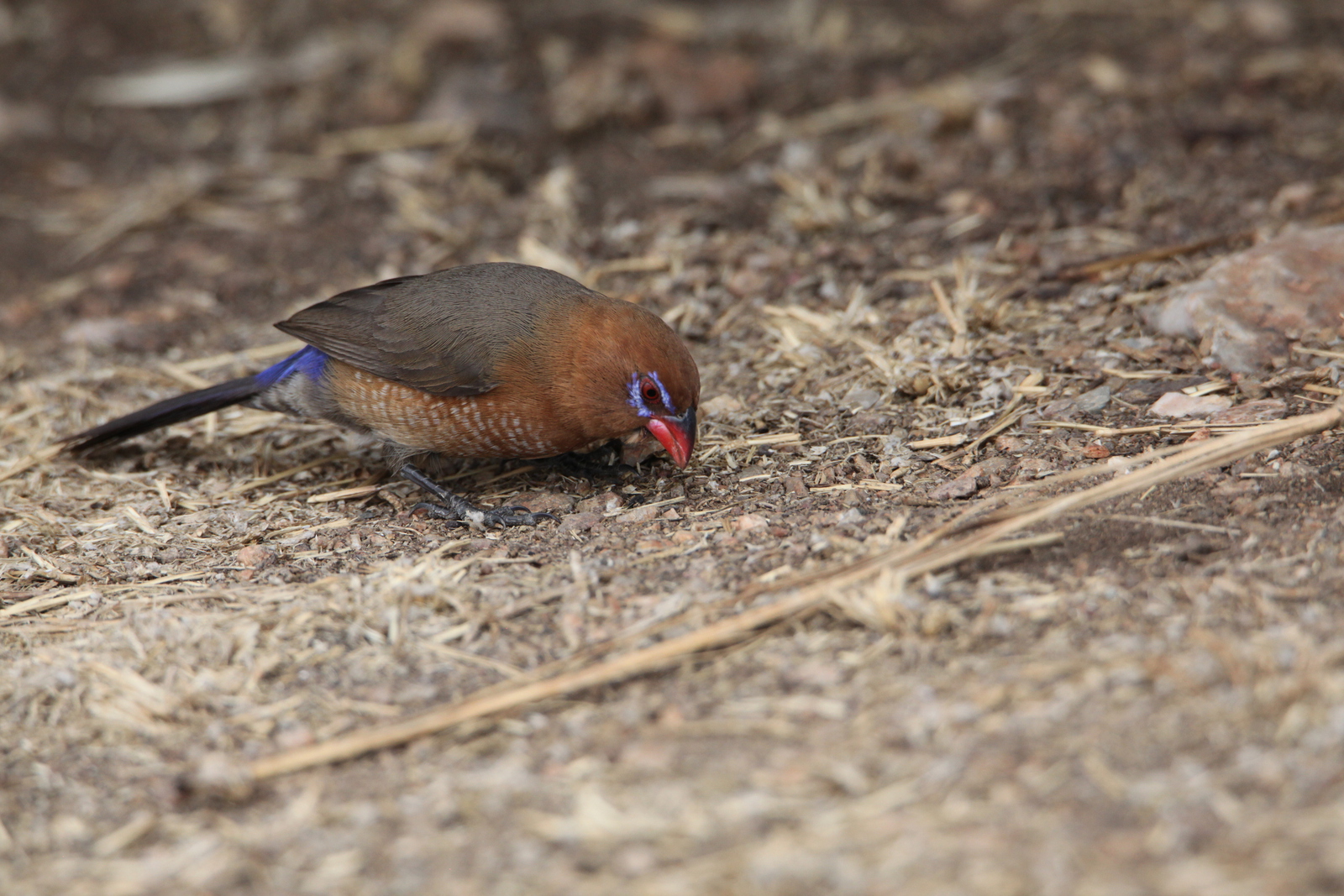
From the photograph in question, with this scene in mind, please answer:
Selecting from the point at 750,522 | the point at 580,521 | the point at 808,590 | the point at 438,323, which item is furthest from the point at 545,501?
the point at 808,590

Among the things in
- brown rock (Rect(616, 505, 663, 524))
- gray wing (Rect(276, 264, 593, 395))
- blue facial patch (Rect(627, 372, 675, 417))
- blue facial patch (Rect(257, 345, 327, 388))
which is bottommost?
brown rock (Rect(616, 505, 663, 524))

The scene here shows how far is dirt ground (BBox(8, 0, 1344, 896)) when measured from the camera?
267cm

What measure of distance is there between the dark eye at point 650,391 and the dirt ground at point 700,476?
39cm

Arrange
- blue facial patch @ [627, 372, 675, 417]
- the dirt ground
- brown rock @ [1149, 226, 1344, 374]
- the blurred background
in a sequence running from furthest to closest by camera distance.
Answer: the blurred background, brown rock @ [1149, 226, 1344, 374], blue facial patch @ [627, 372, 675, 417], the dirt ground

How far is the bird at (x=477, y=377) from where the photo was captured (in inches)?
168

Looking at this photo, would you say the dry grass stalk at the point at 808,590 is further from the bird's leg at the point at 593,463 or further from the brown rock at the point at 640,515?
the bird's leg at the point at 593,463

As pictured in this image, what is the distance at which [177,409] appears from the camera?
494 centimetres

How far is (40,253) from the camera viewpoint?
276 inches

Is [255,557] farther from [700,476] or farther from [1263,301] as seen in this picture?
[1263,301]

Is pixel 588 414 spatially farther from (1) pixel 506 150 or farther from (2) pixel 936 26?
(2) pixel 936 26

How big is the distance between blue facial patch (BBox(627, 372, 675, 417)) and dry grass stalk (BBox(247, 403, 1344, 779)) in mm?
959

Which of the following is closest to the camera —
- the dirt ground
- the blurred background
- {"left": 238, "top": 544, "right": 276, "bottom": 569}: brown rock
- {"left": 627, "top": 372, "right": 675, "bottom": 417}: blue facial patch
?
the dirt ground

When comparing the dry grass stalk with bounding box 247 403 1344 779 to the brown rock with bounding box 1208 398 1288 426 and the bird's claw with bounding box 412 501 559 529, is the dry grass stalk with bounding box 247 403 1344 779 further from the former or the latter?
the bird's claw with bounding box 412 501 559 529

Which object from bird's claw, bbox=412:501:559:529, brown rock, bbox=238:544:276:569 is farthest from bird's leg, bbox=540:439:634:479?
brown rock, bbox=238:544:276:569
